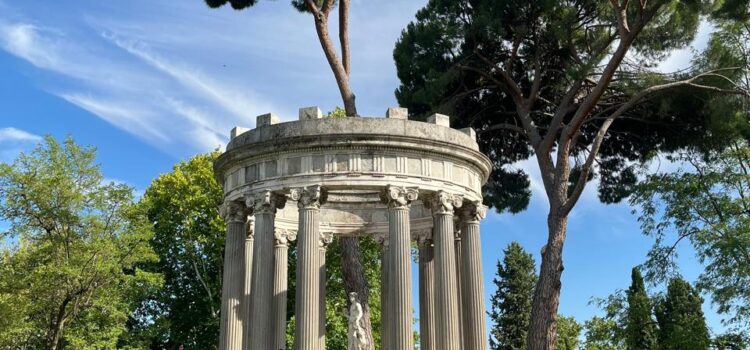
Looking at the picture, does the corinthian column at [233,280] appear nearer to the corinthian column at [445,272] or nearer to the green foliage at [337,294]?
the corinthian column at [445,272]

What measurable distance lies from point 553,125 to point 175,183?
24.5 m

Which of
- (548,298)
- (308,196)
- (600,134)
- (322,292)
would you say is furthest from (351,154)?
(600,134)

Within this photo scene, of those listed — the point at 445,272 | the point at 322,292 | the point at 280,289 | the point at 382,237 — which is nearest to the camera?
the point at 445,272

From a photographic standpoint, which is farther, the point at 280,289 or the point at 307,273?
the point at 280,289

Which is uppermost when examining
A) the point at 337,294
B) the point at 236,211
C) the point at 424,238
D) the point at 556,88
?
the point at 556,88

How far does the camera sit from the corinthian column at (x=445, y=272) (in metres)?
22.8

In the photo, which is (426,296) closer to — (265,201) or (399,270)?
(399,270)

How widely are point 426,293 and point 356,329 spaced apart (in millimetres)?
3163

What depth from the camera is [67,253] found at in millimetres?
35406

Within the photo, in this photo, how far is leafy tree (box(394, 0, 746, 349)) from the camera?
98.0ft

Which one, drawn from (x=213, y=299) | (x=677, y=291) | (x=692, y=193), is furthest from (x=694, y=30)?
(x=213, y=299)

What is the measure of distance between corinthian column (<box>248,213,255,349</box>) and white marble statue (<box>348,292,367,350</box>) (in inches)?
138

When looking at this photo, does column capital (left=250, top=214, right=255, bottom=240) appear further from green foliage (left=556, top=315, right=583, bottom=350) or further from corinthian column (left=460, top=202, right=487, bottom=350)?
green foliage (left=556, top=315, right=583, bottom=350)

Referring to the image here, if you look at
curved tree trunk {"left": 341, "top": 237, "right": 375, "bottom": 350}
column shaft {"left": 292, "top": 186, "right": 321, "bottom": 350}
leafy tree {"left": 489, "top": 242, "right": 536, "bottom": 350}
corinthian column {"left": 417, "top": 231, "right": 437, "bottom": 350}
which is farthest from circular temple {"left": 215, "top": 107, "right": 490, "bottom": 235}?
leafy tree {"left": 489, "top": 242, "right": 536, "bottom": 350}
